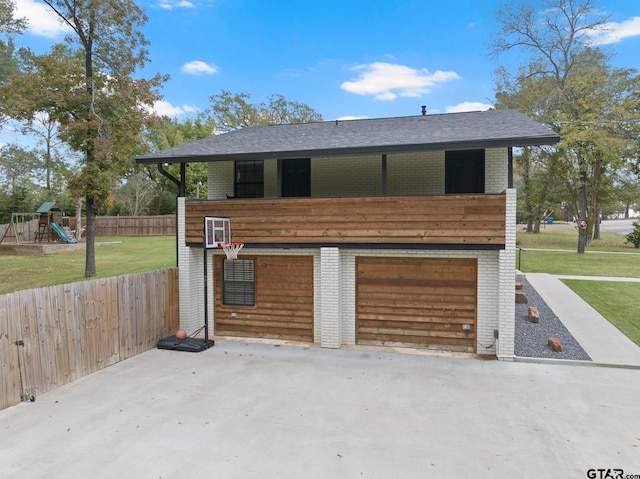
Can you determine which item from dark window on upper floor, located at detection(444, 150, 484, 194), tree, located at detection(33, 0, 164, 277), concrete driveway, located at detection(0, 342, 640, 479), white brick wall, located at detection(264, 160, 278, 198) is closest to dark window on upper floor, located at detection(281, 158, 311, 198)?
white brick wall, located at detection(264, 160, 278, 198)

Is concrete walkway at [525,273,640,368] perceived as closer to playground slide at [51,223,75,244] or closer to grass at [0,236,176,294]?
grass at [0,236,176,294]

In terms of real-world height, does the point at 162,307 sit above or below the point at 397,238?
below

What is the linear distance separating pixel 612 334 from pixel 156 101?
62.4 feet

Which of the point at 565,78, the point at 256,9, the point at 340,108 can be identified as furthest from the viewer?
the point at 340,108

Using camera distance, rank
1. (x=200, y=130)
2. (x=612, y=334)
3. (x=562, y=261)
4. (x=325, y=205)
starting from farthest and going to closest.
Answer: (x=200, y=130) < (x=562, y=261) < (x=612, y=334) < (x=325, y=205)

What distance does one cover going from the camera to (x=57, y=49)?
17.2 metres

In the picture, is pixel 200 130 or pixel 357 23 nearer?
pixel 357 23

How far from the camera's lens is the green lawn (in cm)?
1207

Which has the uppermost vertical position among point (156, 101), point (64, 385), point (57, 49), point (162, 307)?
point (57, 49)

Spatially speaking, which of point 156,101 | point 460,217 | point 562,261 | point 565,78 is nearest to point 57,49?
point 156,101

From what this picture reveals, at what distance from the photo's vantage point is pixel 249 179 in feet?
38.6

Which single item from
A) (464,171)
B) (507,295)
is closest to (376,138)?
(464,171)

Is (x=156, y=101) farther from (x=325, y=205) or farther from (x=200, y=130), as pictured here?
(x=200, y=130)

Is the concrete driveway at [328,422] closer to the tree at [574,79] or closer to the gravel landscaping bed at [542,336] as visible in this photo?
the gravel landscaping bed at [542,336]
